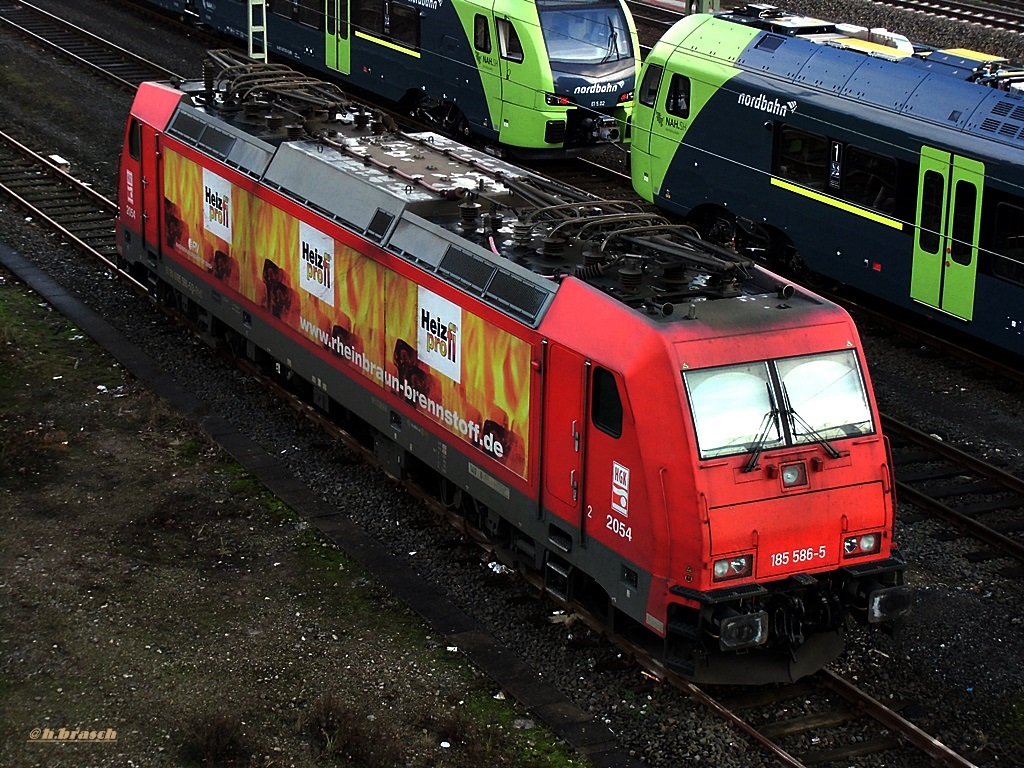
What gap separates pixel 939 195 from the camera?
19703 mm

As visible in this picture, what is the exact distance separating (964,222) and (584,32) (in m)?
10.3

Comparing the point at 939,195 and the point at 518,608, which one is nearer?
the point at 518,608

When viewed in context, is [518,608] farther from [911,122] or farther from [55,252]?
[55,252]

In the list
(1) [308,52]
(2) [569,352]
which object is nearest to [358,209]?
(2) [569,352]

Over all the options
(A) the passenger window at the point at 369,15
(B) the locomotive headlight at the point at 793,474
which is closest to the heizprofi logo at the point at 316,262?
(B) the locomotive headlight at the point at 793,474

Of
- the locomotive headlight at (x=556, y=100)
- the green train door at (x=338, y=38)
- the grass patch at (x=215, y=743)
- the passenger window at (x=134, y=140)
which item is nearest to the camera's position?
the grass patch at (x=215, y=743)

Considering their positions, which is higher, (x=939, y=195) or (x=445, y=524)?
(x=939, y=195)

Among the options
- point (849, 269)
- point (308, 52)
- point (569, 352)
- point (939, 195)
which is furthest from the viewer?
point (308, 52)

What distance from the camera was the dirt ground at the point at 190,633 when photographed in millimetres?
11641

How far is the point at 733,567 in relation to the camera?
38.1ft

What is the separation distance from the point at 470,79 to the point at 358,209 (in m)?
12.8

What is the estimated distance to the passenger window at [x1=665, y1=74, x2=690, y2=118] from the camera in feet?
77.9

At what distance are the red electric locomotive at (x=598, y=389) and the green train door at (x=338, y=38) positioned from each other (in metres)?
14.2

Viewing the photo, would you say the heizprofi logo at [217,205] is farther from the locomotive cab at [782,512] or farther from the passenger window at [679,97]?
the passenger window at [679,97]
